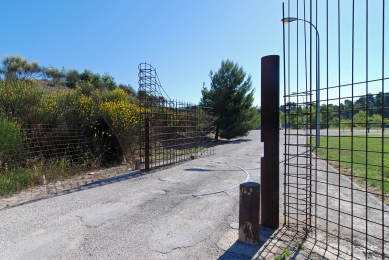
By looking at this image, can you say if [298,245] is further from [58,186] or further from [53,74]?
[53,74]

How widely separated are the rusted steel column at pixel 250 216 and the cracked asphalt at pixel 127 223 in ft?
0.82

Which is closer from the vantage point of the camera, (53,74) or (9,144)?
(9,144)

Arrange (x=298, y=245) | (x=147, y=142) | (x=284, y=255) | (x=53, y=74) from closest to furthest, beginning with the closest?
(x=284, y=255), (x=298, y=245), (x=147, y=142), (x=53, y=74)

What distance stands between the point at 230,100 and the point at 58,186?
49.8ft

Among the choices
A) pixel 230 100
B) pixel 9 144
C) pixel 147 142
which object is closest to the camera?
pixel 9 144

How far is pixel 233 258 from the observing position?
8.47ft

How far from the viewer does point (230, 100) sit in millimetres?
19000

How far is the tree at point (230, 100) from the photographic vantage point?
19.0 meters

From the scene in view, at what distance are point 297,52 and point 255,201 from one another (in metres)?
2.04

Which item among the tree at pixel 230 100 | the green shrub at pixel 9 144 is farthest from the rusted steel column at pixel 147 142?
the tree at pixel 230 100

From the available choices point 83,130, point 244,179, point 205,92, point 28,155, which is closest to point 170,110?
point 83,130

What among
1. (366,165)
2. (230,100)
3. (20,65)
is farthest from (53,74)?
(366,165)

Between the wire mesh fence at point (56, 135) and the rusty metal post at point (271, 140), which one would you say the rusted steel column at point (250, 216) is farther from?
the wire mesh fence at point (56, 135)

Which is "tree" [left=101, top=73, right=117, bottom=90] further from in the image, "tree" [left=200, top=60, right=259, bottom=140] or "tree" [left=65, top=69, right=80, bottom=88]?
"tree" [left=200, top=60, right=259, bottom=140]
